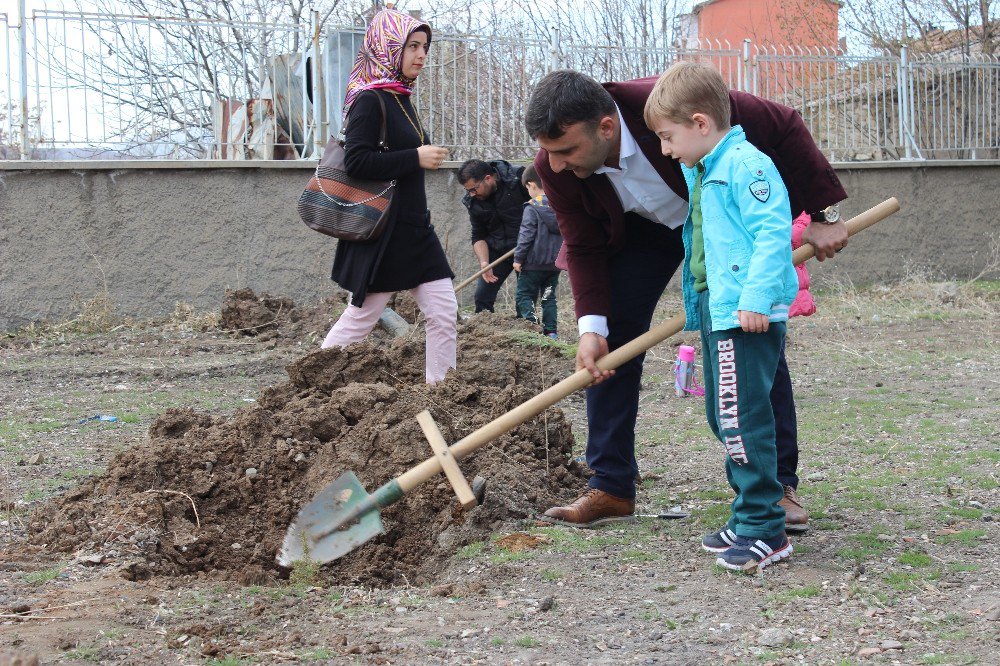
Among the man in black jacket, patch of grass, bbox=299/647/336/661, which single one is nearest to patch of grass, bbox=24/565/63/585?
patch of grass, bbox=299/647/336/661

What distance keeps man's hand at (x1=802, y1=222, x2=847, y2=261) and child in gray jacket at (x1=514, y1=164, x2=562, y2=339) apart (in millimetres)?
5429

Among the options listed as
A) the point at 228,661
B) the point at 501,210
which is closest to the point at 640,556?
the point at 228,661

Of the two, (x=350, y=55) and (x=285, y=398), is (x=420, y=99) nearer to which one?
(x=350, y=55)

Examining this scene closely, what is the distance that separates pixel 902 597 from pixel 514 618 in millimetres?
1089

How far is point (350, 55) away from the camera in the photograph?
34.4 feet

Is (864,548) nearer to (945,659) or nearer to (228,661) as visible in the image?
(945,659)

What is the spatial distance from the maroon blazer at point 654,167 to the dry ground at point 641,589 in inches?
36.1

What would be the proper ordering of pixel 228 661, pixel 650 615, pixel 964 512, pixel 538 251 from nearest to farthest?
pixel 228 661 < pixel 650 615 < pixel 964 512 < pixel 538 251

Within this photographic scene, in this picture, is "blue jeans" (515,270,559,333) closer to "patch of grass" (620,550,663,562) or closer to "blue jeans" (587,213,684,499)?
"blue jeans" (587,213,684,499)

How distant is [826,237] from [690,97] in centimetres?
68

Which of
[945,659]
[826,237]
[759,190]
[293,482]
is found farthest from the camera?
[293,482]

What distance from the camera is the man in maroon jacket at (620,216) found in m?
3.29

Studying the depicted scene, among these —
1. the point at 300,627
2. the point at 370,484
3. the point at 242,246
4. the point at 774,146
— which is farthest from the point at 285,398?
the point at 242,246

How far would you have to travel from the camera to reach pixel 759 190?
3008 millimetres
